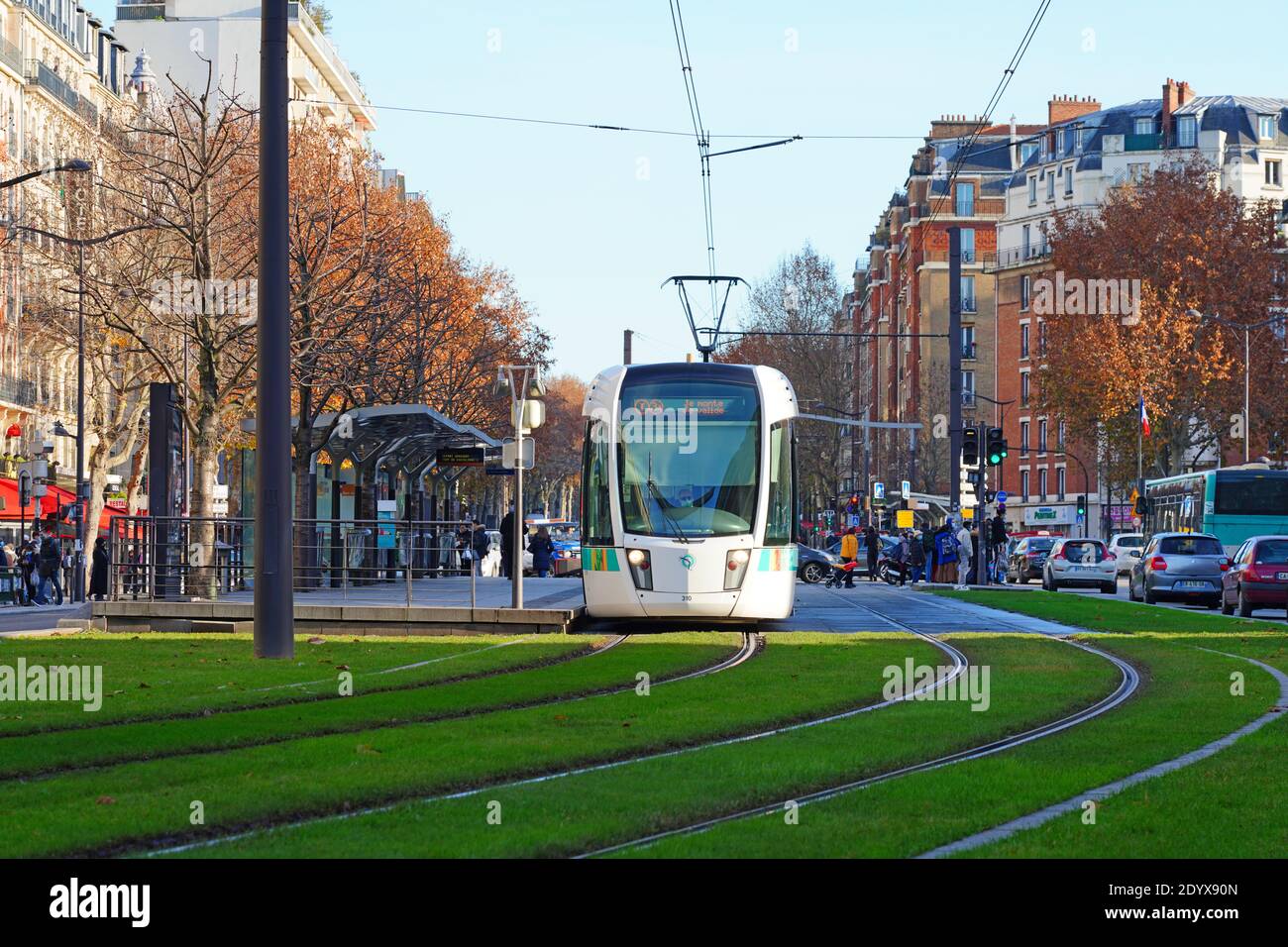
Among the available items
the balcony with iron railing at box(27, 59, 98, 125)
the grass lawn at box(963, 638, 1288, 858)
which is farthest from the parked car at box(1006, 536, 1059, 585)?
the grass lawn at box(963, 638, 1288, 858)

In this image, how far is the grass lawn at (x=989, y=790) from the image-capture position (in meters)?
8.26

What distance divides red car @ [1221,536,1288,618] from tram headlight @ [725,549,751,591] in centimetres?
1319

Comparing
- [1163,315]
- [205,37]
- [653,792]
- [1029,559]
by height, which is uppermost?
[205,37]

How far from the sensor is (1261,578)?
3538cm

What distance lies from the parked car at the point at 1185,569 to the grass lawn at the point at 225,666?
2168 cm

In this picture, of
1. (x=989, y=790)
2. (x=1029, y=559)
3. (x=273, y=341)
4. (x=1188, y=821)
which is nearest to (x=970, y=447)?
(x=1029, y=559)

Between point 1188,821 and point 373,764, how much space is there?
4.34 m

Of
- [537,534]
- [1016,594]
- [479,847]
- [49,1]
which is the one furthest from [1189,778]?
[49,1]

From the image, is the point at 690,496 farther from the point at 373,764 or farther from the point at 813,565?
the point at 813,565

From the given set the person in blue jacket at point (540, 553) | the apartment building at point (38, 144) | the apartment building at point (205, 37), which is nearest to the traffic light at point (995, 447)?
the person in blue jacket at point (540, 553)

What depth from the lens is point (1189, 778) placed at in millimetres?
10484

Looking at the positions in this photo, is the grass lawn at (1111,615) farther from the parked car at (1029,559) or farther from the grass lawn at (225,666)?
the parked car at (1029,559)
